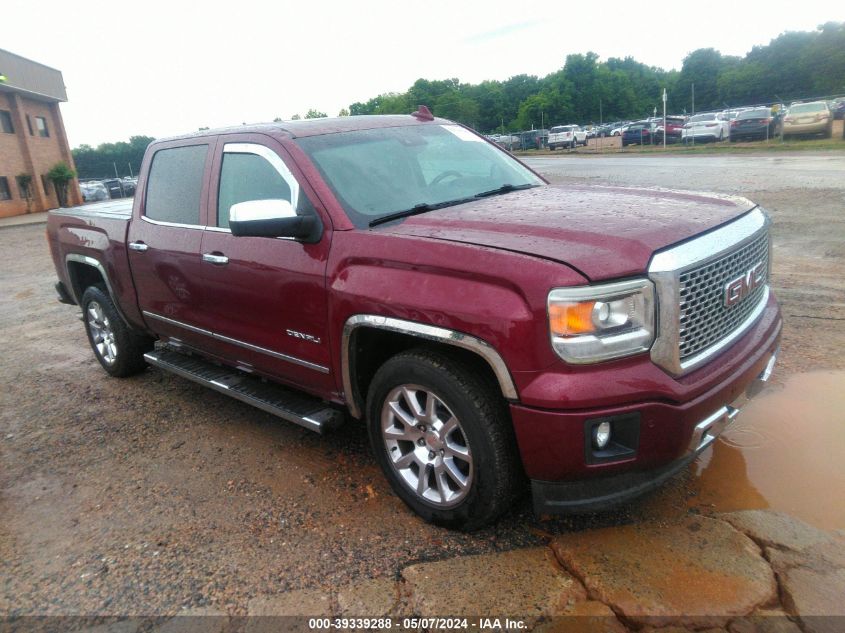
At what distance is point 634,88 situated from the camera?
102 meters

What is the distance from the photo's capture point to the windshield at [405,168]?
3.55m

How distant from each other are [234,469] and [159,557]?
85cm

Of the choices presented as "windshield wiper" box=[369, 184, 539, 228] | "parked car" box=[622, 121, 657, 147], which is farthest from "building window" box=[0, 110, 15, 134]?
"windshield wiper" box=[369, 184, 539, 228]

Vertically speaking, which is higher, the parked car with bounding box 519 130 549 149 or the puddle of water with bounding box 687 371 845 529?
the parked car with bounding box 519 130 549 149

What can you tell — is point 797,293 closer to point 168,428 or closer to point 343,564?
point 343,564

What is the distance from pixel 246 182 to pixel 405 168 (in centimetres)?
97

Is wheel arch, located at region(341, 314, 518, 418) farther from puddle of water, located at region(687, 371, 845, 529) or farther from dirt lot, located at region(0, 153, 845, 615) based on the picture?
puddle of water, located at region(687, 371, 845, 529)

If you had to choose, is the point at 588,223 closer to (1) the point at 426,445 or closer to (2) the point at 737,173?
(1) the point at 426,445

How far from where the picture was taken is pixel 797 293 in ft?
20.6

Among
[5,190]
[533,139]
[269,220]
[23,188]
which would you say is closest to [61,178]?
[23,188]

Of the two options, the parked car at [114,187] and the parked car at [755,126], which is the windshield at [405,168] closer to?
the parked car at [755,126]

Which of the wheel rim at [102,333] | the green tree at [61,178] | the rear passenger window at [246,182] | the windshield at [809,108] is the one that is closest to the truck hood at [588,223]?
the rear passenger window at [246,182]

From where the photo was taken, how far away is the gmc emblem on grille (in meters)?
2.90

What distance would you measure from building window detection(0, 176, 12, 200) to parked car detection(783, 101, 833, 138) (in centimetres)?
3707
